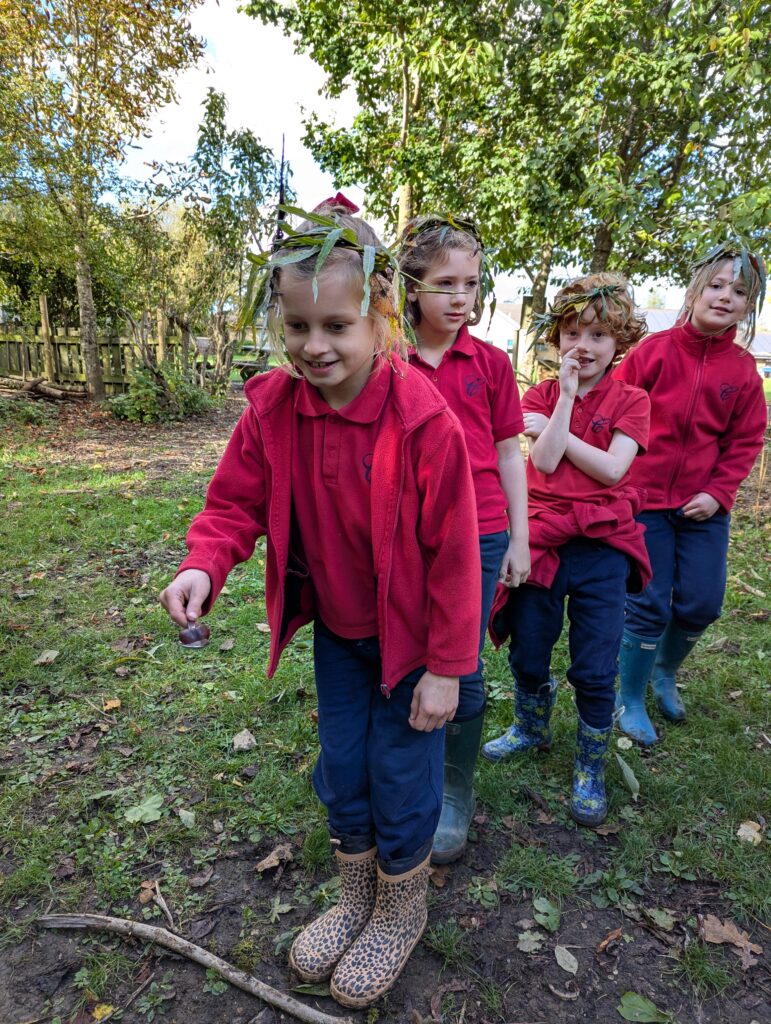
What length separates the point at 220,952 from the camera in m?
1.85

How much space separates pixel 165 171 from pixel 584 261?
7633 mm

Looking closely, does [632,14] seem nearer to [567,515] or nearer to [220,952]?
[567,515]

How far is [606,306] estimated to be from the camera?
2160mm

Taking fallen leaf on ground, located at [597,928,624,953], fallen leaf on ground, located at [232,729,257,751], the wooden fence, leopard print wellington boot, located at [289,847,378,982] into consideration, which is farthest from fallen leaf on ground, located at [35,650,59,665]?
the wooden fence

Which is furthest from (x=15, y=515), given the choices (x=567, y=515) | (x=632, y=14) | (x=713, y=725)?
(x=632, y=14)

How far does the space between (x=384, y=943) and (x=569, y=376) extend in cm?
186

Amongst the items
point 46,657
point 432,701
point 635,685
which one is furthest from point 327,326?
point 46,657

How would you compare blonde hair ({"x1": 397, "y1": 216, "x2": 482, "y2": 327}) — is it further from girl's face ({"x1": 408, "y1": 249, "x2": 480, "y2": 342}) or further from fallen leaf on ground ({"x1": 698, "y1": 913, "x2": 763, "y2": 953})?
fallen leaf on ground ({"x1": 698, "y1": 913, "x2": 763, "y2": 953})

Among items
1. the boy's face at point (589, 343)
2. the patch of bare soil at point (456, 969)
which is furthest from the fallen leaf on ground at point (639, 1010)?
the boy's face at point (589, 343)

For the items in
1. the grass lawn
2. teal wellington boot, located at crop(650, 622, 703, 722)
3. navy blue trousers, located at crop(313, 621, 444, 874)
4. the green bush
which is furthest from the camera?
the green bush

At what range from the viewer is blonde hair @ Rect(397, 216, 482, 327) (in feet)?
6.44

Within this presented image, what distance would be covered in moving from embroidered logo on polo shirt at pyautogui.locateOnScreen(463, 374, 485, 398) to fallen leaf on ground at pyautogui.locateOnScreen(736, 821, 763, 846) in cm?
193

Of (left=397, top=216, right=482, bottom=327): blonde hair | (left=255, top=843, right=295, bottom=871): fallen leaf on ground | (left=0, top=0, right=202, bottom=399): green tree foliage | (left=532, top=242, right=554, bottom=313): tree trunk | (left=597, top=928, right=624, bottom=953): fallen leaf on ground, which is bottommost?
(left=255, top=843, right=295, bottom=871): fallen leaf on ground

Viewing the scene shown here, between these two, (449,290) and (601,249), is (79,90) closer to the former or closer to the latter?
(601,249)
